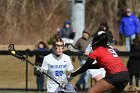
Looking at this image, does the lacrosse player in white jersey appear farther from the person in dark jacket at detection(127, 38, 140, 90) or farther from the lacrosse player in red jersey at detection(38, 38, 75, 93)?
the person in dark jacket at detection(127, 38, 140, 90)

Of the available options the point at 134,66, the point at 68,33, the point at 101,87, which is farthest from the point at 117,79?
the point at 68,33

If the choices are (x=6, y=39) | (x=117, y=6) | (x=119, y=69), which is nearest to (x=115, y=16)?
(x=117, y=6)

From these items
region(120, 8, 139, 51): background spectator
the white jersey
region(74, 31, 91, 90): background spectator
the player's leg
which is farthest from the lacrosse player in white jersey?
region(120, 8, 139, 51): background spectator

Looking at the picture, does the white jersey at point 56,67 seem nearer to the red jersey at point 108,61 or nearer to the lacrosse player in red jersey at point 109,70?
the lacrosse player in red jersey at point 109,70

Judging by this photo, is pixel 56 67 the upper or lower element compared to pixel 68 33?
lower

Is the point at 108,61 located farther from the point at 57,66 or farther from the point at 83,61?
the point at 83,61

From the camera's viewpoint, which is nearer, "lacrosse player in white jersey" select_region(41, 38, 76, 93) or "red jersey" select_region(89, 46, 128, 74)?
"red jersey" select_region(89, 46, 128, 74)

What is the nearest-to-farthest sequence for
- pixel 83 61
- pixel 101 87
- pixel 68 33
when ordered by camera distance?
1. pixel 101 87
2. pixel 83 61
3. pixel 68 33

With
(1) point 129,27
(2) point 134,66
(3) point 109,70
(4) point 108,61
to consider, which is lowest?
(2) point 134,66

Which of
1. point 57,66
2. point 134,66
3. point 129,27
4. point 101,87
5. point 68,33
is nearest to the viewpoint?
point 101,87

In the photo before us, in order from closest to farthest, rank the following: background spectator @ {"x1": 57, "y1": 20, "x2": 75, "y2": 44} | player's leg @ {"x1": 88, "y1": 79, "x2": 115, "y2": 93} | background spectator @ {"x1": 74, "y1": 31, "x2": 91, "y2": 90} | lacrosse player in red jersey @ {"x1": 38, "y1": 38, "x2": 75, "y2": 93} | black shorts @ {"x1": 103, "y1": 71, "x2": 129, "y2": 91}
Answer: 1. player's leg @ {"x1": 88, "y1": 79, "x2": 115, "y2": 93}
2. black shorts @ {"x1": 103, "y1": 71, "x2": 129, "y2": 91}
3. lacrosse player in red jersey @ {"x1": 38, "y1": 38, "x2": 75, "y2": 93}
4. background spectator @ {"x1": 74, "y1": 31, "x2": 91, "y2": 90}
5. background spectator @ {"x1": 57, "y1": 20, "x2": 75, "y2": 44}

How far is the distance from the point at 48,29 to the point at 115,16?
2.93 meters

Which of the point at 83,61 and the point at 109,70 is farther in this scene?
the point at 83,61

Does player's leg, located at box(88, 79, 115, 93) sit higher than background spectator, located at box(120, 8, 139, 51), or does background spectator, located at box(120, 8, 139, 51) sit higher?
background spectator, located at box(120, 8, 139, 51)
